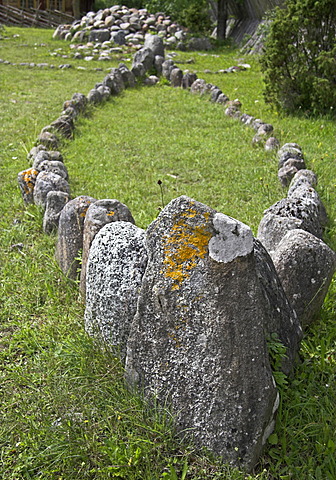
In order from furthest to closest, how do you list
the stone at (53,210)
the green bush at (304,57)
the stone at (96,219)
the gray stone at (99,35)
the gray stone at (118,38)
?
the gray stone at (99,35) < the gray stone at (118,38) < the green bush at (304,57) < the stone at (53,210) < the stone at (96,219)

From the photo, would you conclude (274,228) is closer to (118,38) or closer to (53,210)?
(53,210)

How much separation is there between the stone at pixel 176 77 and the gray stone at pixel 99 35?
838cm

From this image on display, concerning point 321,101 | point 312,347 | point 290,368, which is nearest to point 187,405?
point 290,368

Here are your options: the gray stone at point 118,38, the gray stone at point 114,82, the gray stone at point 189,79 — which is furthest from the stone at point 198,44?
the gray stone at point 114,82

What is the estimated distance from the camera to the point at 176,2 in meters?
21.5

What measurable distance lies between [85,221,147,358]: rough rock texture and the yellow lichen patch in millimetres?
330

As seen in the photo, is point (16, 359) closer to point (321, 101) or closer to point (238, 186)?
point (238, 186)

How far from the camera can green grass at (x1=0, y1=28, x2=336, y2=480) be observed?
2.50 meters

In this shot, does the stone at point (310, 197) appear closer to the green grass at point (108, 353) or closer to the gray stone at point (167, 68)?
the green grass at point (108, 353)

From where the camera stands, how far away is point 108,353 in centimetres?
290

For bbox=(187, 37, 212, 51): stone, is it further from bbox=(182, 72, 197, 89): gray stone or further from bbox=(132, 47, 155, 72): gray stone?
bbox=(182, 72, 197, 89): gray stone

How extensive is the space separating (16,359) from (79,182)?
381 cm

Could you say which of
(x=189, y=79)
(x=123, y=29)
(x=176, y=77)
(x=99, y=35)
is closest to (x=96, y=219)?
(x=189, y=79)

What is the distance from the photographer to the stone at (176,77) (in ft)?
43.7
